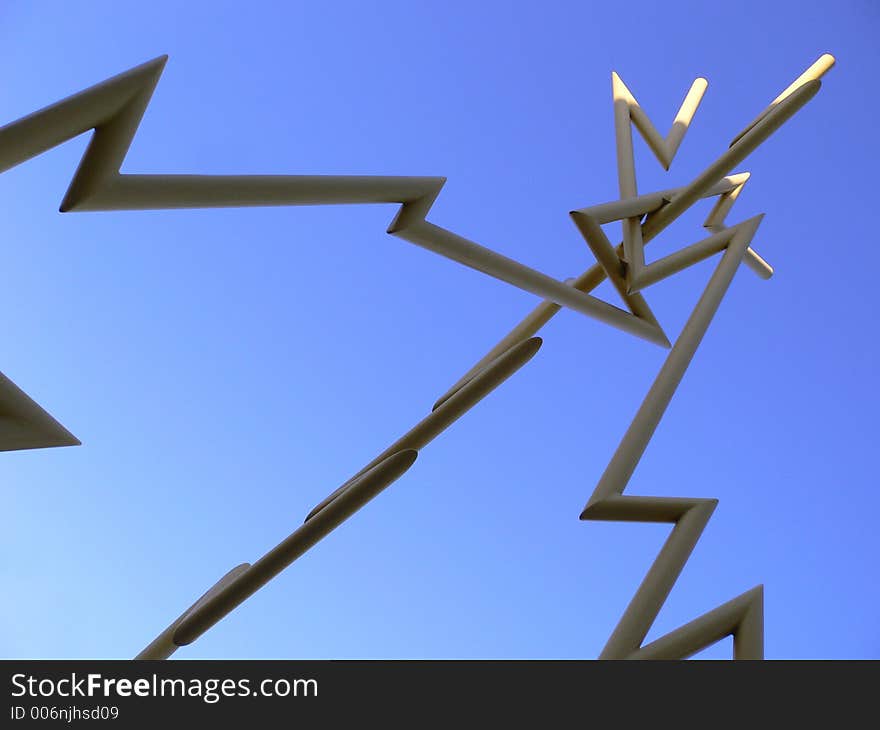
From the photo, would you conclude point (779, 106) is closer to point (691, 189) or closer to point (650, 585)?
point (691, 189)

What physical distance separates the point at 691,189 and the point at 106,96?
208 centimetres

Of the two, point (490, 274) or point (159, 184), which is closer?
point (159, 184)

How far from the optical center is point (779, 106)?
3307 mm

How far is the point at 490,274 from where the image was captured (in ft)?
8.45

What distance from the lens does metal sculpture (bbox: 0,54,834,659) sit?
161 centimetres

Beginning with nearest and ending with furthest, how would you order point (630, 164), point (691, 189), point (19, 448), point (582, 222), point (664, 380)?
point (19, 448)
point (664, 380)
point (582, 222)
point (691, 189)
point (630, 164)

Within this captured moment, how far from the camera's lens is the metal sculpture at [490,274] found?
1.61 m

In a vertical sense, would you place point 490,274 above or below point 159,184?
above

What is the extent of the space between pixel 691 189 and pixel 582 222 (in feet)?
2.03
